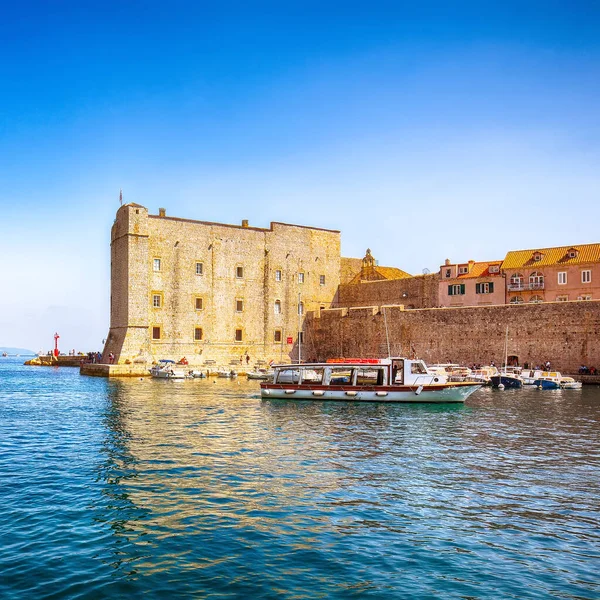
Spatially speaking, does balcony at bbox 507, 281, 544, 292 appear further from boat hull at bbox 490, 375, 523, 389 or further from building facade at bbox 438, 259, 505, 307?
boat hull at bbox 490, 375, 523, 389

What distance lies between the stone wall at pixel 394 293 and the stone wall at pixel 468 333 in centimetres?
521

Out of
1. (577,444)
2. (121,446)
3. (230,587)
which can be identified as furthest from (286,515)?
(577,444)

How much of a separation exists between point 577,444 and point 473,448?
2.98 m

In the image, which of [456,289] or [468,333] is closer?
[468,333]

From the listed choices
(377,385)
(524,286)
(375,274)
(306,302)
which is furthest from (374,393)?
(375,274)

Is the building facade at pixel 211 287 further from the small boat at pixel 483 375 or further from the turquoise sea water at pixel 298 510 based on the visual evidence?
the turquoise sea water at pixel 298 510

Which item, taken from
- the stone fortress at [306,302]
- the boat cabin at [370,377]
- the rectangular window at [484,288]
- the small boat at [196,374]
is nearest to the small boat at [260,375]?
the small boat at [196,374]

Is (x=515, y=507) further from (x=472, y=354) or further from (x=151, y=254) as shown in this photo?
(x=151, y=254)

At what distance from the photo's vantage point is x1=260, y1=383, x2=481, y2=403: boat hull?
2819 cm

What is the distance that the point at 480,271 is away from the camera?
5194 centimetres

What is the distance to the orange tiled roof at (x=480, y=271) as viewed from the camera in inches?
2020

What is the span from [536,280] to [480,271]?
4.91 metres

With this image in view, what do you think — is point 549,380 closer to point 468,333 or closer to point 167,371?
point 468,333

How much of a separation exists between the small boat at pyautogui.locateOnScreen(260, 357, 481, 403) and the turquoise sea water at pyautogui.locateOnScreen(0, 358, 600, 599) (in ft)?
23.2
